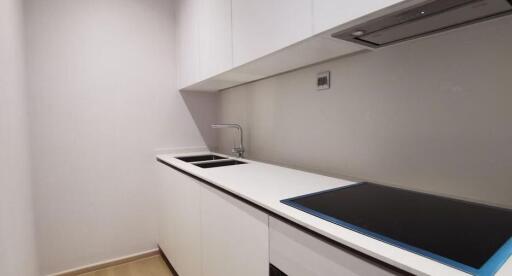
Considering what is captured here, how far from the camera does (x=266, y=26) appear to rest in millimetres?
1148

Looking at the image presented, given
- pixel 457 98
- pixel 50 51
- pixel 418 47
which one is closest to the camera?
pixel 457 98

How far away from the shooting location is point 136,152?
2309 millimetres

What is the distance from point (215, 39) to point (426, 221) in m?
1.47

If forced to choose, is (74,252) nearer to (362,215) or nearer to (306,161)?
(306,161)

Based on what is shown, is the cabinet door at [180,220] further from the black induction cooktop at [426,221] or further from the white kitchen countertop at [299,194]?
the black induction cooktop at [426,221]

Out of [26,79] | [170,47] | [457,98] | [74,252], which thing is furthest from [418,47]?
[74,252]

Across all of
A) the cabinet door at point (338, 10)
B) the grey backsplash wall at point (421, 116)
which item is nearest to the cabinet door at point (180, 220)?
the grey backsplash wall at point (421, 116)

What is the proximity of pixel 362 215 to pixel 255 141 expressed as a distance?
1.28m

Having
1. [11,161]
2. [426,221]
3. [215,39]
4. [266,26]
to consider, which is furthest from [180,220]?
[426,221]

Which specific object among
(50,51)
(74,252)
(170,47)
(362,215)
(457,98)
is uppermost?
(170,47)

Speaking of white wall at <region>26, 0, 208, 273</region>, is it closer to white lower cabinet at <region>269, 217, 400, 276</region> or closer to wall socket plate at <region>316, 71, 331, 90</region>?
wall socket plate at <region>316, 71, 331, 90</region>

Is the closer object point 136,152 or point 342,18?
point 342,18

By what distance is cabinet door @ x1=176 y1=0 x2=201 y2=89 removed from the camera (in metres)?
1.93

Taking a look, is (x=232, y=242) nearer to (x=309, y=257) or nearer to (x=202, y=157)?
(x=309, y=257)
